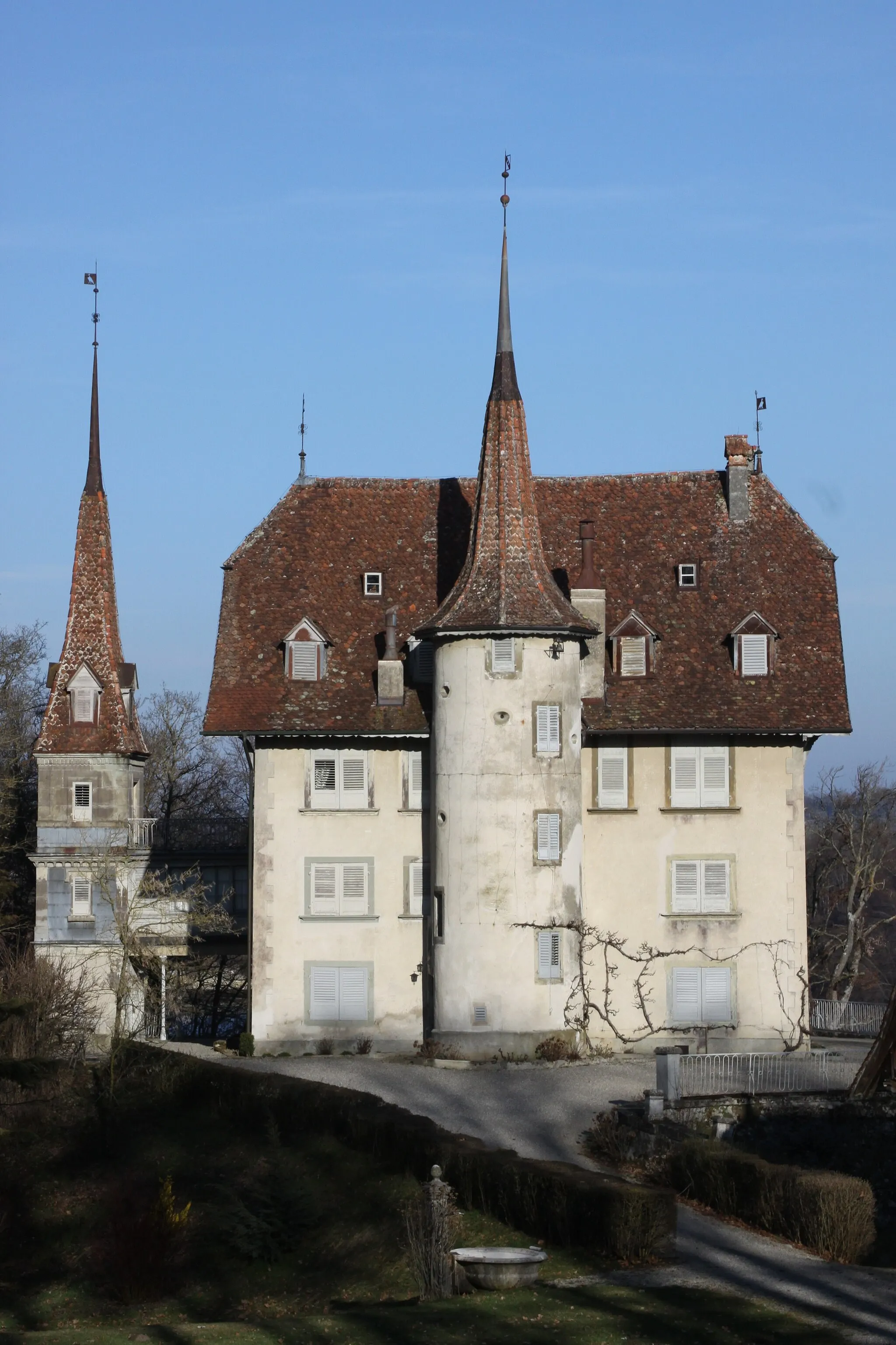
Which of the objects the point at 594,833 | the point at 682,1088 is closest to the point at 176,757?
the point at 594,833

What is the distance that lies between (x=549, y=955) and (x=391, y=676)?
7007 mm

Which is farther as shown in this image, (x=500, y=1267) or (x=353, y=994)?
(x=353, y=994)

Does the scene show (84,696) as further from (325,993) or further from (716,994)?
(716,994)

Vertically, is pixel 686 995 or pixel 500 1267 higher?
pixel 686 995

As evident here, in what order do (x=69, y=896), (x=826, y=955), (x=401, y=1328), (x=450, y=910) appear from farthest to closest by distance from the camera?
(x=826, y=955), (x=69, y=896), (x=450, y=910), (x=401, y=1328)

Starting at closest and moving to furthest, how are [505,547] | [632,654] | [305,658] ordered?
[505,547] → [632,654] → [305,658]

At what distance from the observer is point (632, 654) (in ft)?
145

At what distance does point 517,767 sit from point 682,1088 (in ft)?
29.9

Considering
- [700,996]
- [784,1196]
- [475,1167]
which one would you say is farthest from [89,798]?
[784,1196]

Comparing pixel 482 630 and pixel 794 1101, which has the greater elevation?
Answer: pixel 482 630

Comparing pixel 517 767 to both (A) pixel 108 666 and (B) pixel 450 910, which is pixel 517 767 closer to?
(B) pixel 450 910

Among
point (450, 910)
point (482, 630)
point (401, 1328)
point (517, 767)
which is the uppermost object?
point (482, 630)

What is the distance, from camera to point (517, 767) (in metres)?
41.9

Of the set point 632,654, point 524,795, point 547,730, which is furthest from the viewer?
point 632,654
